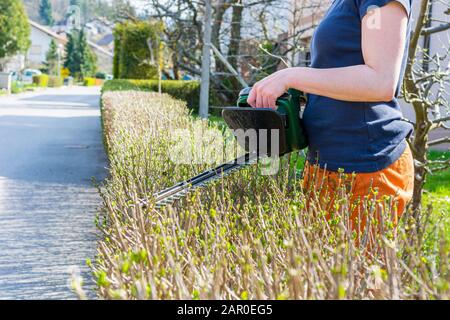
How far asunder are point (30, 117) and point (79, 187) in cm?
1368

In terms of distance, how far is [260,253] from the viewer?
1.98m

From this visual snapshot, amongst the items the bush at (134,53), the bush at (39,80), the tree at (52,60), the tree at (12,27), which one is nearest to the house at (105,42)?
the tree at (52,60)

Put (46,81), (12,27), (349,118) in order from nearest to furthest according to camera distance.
→ (349,118)
(12,27)
(46,81)

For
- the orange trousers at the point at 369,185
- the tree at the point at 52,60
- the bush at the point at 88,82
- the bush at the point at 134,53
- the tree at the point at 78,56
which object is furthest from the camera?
the tree at the point at 78,56

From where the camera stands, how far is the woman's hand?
7.99ft

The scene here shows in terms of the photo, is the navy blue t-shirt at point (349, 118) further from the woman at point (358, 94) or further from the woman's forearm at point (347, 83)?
the woman's forearm at point (347, 83)

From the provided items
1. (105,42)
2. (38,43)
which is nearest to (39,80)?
(38,43)

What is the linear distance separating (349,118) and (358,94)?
20 cm

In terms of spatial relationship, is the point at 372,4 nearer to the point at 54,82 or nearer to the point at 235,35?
the point at 235,35

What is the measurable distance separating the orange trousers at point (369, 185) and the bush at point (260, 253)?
0.15 ft

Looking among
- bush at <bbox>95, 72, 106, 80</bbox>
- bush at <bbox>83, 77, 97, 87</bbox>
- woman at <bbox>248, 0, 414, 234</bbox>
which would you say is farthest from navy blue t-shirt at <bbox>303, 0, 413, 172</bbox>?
bush at <bbox>95, 72, 106, 80</bbox>

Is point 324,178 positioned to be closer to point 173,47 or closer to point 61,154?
point 61,154

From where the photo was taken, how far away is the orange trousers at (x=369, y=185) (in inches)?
101

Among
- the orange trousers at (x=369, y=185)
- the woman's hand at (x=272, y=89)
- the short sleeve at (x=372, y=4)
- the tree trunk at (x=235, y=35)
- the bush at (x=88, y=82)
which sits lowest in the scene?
the bush at (x=88, y=82)
